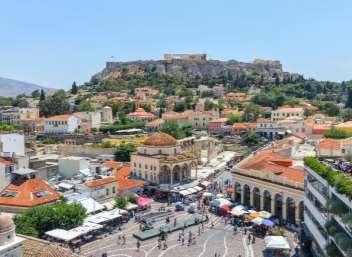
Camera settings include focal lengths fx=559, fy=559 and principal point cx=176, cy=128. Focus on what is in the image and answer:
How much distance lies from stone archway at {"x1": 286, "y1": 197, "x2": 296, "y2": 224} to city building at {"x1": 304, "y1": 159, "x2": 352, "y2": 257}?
7671mm

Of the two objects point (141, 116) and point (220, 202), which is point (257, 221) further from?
point (141, 116)

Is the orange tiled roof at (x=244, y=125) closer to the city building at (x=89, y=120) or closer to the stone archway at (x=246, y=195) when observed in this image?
the city building at (x=89, y=120)

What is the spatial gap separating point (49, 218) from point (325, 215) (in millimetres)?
18657

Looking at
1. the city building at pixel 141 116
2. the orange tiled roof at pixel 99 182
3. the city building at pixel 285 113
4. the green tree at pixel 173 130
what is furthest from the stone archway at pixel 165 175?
the city building at pixel 141 116

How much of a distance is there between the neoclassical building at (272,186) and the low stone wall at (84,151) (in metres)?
29.9

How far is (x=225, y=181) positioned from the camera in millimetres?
62375

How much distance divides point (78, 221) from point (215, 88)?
115586mm

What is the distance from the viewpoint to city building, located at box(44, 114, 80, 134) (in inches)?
3999

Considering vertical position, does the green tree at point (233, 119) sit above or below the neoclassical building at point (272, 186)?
above

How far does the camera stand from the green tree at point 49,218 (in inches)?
1487

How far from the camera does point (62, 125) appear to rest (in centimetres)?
10169

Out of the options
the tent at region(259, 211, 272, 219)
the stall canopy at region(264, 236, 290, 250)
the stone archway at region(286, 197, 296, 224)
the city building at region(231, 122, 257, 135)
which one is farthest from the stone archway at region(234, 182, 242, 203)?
the city building at region(231, 122, 257, 135)

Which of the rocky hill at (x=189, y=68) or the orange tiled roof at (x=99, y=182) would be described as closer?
the orange tiled roof at (x=99, y=182)

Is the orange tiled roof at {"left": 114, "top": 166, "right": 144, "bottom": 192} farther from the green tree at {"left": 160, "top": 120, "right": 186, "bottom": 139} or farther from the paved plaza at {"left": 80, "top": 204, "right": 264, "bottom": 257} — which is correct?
the green tree at {"left": 160, "top": 120, "right": 186, "bottom": 139}
